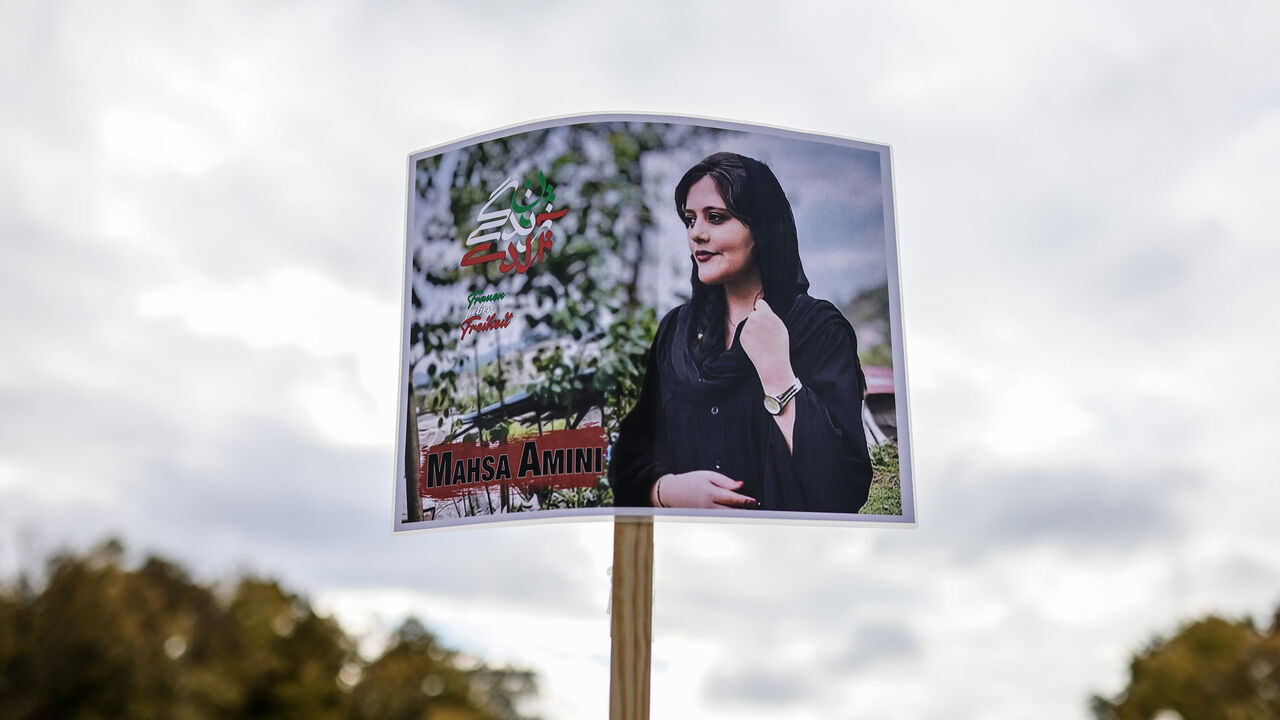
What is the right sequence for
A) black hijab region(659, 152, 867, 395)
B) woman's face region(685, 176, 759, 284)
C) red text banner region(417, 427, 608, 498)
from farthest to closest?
1. woman's face region(685, 176, 759, 284)
2. black hijab region(659, 152, 867, 395)
3. red text banner region(417, 427, 608, 498)

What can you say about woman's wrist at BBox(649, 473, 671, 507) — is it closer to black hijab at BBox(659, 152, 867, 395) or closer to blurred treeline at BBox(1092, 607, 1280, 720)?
black hijab at BBox(659, 152, 867, 395)

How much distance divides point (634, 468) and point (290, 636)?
4417 mm

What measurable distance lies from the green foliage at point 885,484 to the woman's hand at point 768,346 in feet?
4.75

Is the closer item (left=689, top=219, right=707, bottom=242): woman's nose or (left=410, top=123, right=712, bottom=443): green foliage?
(left=410, top=123, right=712, bottom=443): green foliage

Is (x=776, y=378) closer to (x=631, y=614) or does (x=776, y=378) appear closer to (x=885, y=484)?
(x=885, y=484)

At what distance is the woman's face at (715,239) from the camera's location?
15.6 m

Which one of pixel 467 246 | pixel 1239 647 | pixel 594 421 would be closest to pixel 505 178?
pixel 467 246

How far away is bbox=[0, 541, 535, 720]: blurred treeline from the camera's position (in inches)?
405

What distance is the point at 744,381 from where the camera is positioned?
15.4m

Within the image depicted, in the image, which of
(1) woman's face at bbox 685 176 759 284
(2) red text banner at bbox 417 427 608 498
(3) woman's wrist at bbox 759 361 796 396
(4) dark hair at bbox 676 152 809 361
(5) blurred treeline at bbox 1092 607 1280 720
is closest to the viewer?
(5) blurred treeline at bbox 1092 607 1280 720

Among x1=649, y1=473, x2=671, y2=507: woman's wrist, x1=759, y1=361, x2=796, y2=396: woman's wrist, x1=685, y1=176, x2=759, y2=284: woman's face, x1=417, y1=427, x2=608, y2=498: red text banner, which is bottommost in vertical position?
x1=649, y1=473, x2=671, y2=507: woman's wrist

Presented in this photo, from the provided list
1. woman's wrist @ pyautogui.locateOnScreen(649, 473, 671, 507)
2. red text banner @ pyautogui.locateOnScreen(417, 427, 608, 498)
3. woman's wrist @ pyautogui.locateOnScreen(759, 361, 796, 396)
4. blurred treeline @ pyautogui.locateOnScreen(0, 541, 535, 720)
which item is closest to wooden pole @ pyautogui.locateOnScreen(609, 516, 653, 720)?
woman's wrist @ pyautogui.locateOnScreen(649, 473, 671, 507)

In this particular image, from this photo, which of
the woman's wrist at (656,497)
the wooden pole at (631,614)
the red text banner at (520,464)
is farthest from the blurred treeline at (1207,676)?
the red text banner at (520,464)

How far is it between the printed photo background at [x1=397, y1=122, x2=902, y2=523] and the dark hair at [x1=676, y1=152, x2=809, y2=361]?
140 mm
